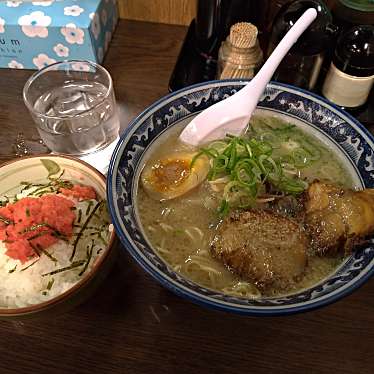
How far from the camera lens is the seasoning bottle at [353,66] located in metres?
1.46

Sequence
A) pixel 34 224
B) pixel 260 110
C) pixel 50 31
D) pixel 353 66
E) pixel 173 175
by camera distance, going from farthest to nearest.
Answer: pixel 50 31
pixel 353 66
pixel 260 110
pixel 173 175
pixel 34 224

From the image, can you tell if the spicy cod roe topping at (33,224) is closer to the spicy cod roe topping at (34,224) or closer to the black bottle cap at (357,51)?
the spicy cod roe topping at (34,224)

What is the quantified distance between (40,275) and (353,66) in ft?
4.11

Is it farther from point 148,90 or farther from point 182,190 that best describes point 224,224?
point 148,90

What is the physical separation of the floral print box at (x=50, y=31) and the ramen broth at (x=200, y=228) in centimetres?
66

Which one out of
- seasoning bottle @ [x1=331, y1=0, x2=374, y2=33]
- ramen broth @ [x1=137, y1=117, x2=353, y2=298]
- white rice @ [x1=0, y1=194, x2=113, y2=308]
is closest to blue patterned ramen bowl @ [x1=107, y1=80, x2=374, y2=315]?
ramen broth @ [x1=137, y1=117, x2=353, y2=298]

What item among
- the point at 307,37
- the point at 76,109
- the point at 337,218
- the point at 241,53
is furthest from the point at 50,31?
the point at 337,218

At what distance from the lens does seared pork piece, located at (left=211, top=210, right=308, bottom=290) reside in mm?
998

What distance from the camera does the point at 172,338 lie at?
3.62ft

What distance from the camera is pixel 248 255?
102 cm

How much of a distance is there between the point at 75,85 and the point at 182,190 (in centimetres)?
74

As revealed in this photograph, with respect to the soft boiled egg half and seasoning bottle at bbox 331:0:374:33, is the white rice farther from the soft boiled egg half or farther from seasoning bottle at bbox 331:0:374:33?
seasoning bottle at bbox 331:0:374:33

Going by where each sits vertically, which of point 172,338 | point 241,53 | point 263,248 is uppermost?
point 241,53

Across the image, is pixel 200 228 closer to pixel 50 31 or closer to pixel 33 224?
pixel 33 224
